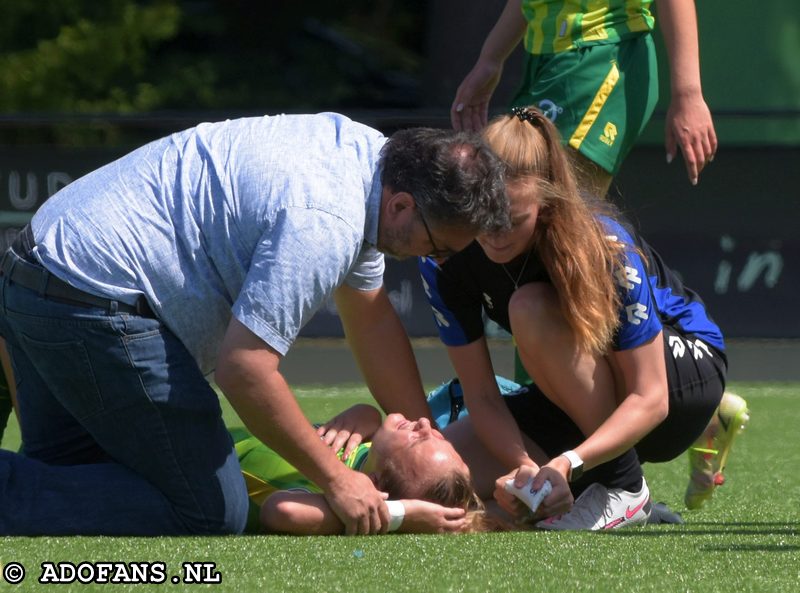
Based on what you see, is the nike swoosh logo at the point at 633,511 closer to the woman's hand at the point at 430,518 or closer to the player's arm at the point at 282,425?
the woman's hand at the point at 430,518

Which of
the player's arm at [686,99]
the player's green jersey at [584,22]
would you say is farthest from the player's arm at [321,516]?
the player's green jersey at [584,22]

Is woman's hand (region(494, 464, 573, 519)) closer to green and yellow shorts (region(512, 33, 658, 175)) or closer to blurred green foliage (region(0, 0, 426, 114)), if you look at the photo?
green and yellow shorts (region(512, 33, 658, 175))

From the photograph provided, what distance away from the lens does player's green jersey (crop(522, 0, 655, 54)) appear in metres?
4.70

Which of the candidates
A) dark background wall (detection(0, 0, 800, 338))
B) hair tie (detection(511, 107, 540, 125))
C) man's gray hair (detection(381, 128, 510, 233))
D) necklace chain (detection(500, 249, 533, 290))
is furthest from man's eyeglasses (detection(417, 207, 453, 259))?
dark background wall (detection(0, 0, 800, 338))

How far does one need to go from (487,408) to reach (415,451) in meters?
0.30

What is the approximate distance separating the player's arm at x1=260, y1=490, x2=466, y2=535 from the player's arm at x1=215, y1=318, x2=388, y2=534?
5cm

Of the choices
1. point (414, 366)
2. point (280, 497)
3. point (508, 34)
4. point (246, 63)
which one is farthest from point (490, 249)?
point (246, 63)

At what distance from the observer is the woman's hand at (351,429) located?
4.25 meters

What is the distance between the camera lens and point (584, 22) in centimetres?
470

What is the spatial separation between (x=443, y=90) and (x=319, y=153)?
745cm

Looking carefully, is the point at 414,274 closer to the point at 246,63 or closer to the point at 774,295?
the point at 774,295

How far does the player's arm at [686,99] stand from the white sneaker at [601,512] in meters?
0.89

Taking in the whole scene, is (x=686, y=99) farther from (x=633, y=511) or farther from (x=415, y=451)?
(x=415, y=451)

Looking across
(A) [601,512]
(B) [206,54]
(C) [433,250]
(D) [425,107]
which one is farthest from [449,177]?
(B) [206,54]
